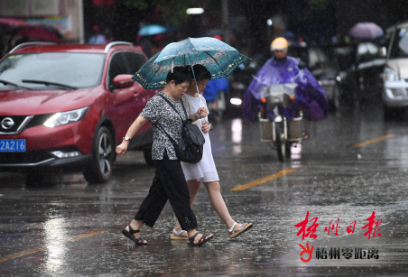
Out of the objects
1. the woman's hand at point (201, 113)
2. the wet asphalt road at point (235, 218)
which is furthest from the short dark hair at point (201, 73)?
the wet asphalt road at point (235, 218)

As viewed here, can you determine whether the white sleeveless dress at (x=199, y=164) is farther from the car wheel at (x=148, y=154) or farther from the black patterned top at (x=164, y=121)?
the car wheel at (x=148, y=154)

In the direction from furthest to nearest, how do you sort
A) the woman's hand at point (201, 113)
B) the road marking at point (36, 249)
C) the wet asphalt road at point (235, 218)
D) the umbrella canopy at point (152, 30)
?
the umbrella canopy at point (152, 30)
the woman's hand at point (201, 113)
the road marking at point (36, 249)
the wet asphalt road at point (235, 218)

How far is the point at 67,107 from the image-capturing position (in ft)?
32.9

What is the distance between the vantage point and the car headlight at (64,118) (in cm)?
993

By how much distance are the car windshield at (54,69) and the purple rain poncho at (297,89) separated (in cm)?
262

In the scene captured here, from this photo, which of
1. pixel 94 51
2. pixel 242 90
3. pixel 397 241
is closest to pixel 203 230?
pixel 397 241

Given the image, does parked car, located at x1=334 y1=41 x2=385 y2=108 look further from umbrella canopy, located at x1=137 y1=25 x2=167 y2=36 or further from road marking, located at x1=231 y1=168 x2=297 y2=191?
road marking, located at x1=231 y1=168 x2=297 y2=191

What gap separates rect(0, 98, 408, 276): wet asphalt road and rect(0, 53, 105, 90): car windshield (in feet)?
4.35

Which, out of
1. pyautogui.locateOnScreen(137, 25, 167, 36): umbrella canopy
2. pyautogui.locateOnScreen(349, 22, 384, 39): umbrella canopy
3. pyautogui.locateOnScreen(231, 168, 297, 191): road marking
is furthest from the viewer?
pyautogui.locateOnScreen(349, 22, 384, 39): umbrella canopy

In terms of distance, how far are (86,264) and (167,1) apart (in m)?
17.5

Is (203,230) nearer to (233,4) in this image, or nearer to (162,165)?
(162,165)

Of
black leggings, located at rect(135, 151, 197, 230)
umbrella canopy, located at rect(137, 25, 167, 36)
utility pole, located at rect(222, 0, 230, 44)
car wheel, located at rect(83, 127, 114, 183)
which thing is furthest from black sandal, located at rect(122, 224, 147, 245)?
utility pole, located at rect(222, 0, 230, 44)

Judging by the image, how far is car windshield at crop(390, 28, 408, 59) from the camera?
779 inches

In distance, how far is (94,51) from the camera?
37.7 ft
